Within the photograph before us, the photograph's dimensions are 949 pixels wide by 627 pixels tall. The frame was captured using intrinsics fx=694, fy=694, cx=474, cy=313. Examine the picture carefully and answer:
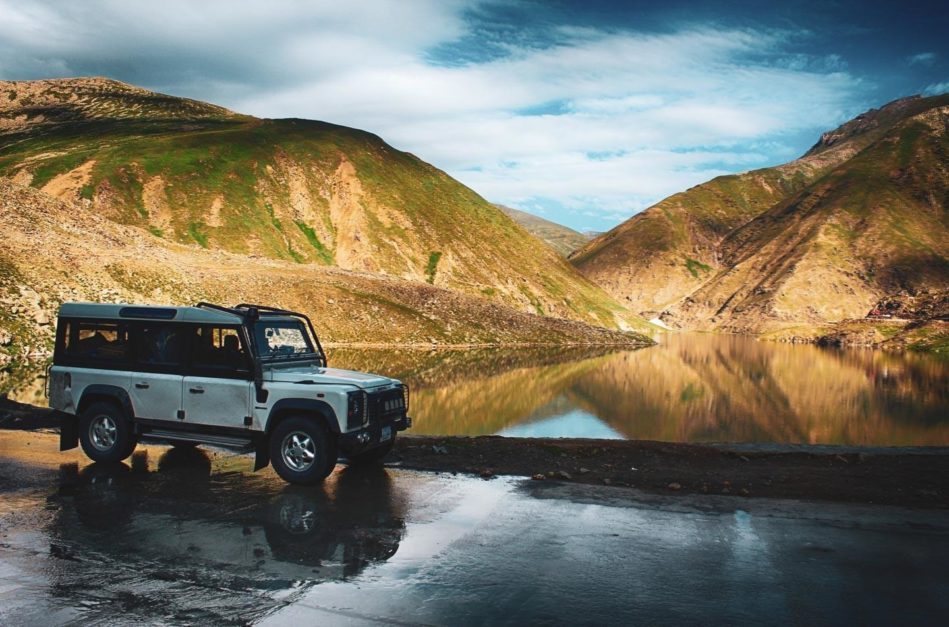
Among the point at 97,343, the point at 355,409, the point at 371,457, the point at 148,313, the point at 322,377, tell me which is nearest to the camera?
the point at 355,409

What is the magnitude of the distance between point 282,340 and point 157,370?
106 inches

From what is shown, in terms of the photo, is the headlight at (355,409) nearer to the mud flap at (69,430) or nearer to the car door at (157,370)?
the car door at (157,370)

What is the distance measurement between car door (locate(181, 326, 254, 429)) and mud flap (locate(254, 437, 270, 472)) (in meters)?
0.51

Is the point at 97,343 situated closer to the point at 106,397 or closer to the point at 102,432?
the point at 106,397

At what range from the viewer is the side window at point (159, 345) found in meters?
14.7

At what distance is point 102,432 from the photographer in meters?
15.4

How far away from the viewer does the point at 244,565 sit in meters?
9.24

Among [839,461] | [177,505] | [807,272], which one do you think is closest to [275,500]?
[177,505]

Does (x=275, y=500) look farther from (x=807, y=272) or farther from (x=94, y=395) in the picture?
(x=807, y=272)

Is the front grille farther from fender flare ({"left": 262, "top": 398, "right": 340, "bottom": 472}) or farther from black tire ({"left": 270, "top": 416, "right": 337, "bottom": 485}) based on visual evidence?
black tire ({"left": 270, "top": 416, "right": 337, "bottom": 485})

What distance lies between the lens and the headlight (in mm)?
13281

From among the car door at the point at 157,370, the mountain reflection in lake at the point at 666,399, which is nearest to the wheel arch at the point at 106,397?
the car door at the point at 157,370

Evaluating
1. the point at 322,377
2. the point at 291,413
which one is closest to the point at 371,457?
the point at 291,413

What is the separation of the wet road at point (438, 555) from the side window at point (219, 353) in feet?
7.36
